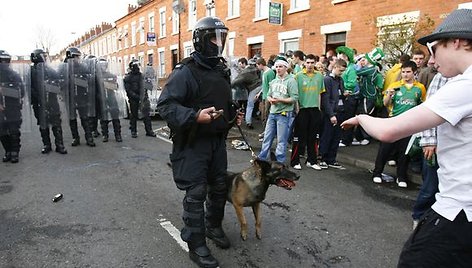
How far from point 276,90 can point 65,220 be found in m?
3.75

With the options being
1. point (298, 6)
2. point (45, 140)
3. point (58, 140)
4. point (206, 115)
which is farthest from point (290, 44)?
point (206, 115)

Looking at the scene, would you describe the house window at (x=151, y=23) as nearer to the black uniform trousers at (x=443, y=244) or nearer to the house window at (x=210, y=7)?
the house window at (x=210, y=7)

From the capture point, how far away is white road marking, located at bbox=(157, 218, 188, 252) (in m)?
3.55

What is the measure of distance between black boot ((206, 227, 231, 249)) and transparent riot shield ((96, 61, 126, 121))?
6.38 metres

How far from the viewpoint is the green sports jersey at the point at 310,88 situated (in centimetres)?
618

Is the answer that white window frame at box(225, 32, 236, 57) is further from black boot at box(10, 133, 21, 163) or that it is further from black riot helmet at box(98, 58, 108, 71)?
black boot at box(10, 133, 21, 163)

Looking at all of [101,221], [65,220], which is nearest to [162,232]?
[101,221]

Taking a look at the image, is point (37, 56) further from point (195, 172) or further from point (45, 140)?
point (195, 172)

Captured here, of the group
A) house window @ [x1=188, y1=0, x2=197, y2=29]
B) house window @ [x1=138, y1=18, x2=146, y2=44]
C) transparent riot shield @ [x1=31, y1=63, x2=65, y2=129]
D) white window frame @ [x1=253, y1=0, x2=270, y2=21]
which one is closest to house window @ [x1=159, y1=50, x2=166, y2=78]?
house window @ [x1=138, y1=18, x2=146, y2=44]

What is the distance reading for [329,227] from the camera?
4.01 meters

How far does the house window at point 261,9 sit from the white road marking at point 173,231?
1341 centimetres

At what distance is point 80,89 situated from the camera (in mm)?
8391

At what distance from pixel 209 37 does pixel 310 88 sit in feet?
11.3

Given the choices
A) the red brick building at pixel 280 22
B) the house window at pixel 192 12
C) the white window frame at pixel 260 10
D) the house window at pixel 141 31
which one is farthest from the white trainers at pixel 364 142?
the house window at pixel 141 31
